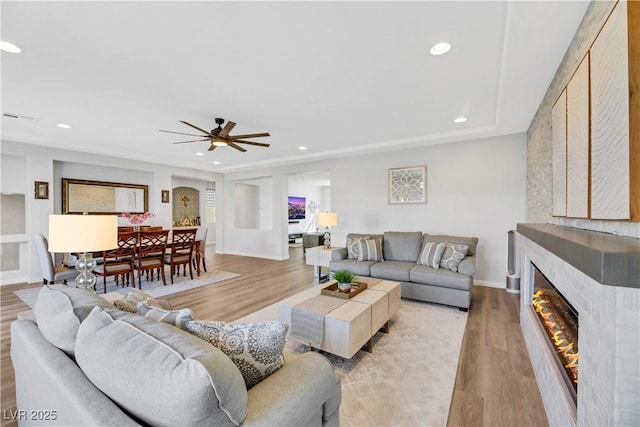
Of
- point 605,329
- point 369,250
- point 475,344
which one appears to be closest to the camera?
point 605,329

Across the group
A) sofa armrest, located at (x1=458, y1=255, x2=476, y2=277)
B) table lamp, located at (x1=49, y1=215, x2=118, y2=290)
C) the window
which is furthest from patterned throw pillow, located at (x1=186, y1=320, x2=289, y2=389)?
the window

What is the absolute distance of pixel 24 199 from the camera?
496 centimetres

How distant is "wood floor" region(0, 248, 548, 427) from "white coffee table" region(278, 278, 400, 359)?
2.38 ft

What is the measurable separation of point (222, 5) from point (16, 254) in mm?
6056

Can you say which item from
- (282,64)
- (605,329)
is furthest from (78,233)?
(605,329)

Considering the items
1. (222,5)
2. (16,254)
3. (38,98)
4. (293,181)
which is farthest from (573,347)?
(293,181)

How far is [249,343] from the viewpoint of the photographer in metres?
1.11

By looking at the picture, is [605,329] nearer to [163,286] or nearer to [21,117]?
[163,286]

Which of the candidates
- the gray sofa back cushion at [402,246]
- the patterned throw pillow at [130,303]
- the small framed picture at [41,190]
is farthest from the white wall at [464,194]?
the small framed picture at [41,190]

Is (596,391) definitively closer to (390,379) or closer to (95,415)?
(390,379)

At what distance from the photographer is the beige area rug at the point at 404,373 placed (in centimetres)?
172

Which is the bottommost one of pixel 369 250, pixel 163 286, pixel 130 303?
pixel 163 286

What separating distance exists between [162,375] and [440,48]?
8.68 ft

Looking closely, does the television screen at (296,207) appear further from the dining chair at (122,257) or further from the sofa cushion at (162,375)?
the sofa cushion at (162,375)
